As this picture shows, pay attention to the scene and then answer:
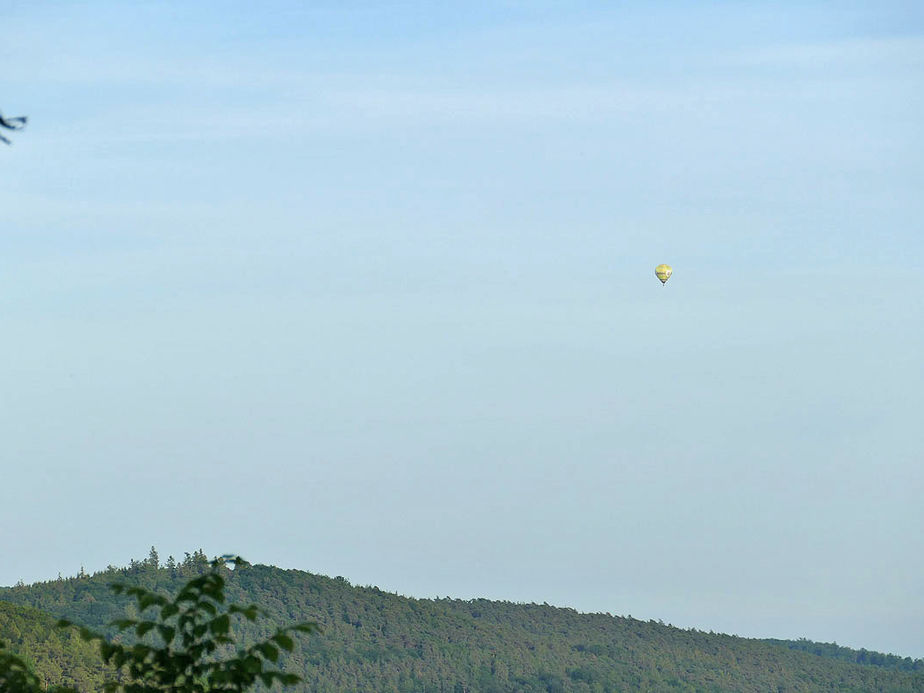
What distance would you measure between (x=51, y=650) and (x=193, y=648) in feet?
622

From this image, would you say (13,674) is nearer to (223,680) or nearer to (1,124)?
(223,680)

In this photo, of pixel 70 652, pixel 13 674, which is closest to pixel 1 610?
pixel 70 652

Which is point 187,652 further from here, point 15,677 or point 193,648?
point 15,677

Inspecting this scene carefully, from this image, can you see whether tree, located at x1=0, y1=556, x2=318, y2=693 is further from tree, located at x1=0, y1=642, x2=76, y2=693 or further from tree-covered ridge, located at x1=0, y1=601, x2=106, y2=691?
tree-covered ridge, located at x1=0, y1=601, x2=106, y2=691

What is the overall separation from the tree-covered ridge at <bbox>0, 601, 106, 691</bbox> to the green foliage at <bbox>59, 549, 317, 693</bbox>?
173 m

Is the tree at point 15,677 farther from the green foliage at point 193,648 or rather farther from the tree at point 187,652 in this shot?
the green foliage at point 193,648

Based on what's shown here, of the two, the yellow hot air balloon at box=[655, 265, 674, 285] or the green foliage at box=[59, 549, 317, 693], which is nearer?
the green foliage at box=[59, 549, 317, 693]

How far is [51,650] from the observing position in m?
189

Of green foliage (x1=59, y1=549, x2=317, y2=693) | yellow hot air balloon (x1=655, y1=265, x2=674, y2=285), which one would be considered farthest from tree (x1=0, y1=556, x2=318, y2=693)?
yellow hot air balloon (x1=655, y1=265, x2=674, y2=285)

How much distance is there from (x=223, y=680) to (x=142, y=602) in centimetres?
70

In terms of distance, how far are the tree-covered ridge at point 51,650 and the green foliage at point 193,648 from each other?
172526 millimetres

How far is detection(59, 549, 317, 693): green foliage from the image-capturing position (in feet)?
31.2

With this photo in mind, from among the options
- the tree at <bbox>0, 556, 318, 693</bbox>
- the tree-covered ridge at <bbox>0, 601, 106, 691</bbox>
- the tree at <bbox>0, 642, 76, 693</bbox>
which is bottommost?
the tree at <bbox>0, 642, 76, 693</bbox>

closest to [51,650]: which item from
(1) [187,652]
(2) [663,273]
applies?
(2) [663,273]
